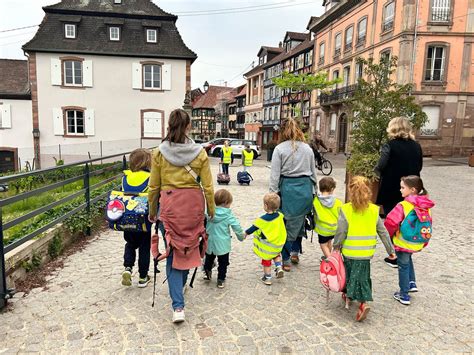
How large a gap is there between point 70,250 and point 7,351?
252cm

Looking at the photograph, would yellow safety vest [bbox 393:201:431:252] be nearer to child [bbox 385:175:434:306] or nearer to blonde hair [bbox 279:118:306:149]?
Answer: child [bbox 385:175:434:306]

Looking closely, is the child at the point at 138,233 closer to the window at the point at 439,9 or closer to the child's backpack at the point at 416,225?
the child's backpack at the point at 416,225

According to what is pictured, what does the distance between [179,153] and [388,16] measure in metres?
26.0

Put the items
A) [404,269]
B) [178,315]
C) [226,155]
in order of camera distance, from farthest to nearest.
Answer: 1. [226,155]
2. [404,269]
3. [178,315]

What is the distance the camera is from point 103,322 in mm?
3336

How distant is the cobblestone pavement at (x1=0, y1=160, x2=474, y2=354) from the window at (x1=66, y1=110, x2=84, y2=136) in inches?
829

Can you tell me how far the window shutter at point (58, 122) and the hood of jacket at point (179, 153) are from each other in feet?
76.1

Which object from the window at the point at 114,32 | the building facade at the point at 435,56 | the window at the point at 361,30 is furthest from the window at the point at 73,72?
the window at the point at 361,30

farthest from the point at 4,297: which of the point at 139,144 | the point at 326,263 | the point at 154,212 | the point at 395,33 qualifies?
the point at 395,33

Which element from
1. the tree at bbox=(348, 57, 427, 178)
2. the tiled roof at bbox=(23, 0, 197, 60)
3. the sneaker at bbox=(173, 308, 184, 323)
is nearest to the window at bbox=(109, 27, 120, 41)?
the tiled roof at bbox=(23, 0, 197, 60)

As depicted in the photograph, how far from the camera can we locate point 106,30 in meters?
24.4

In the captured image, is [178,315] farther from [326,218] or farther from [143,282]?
[326,218]

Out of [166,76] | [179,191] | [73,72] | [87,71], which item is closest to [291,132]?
[179,191]

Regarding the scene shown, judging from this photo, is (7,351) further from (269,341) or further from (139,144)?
(139,144)
